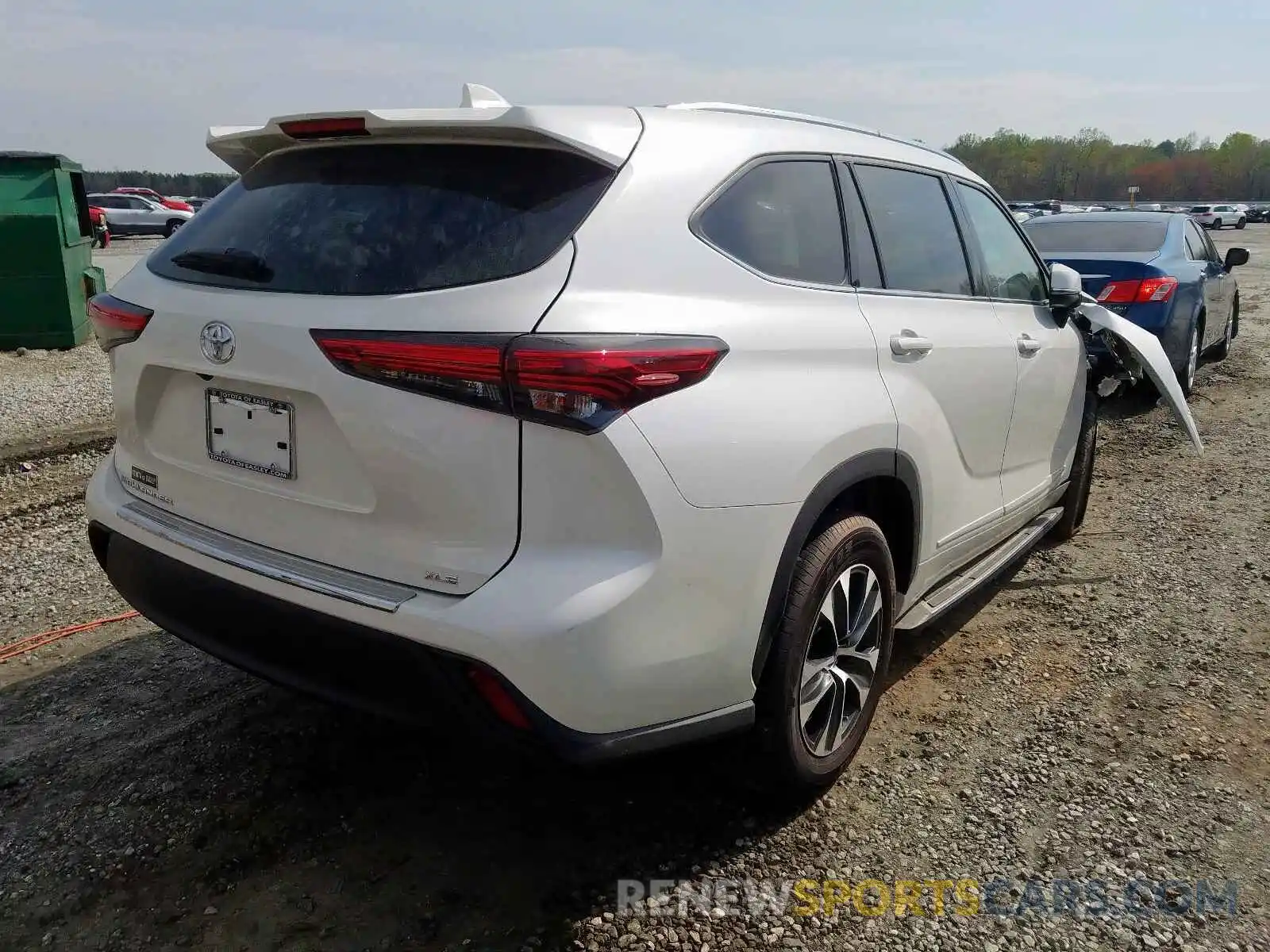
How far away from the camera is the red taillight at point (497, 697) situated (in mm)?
2076

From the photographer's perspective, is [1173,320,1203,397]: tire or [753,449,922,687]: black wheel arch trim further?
[1173,320,1203,397]: tire

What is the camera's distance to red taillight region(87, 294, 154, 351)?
2555 mm

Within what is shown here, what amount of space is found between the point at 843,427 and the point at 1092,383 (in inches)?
117

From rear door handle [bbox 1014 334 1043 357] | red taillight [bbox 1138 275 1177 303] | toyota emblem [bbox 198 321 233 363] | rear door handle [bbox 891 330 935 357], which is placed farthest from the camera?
red taillight [bbox 1138 275 1177 303]

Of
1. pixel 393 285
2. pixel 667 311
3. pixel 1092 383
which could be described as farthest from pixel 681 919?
pixel 1092 383

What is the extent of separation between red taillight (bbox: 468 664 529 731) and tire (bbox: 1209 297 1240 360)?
33.7ft

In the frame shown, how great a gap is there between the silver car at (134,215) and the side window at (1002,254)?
35.5 m

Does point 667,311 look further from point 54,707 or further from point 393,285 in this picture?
point 54,707

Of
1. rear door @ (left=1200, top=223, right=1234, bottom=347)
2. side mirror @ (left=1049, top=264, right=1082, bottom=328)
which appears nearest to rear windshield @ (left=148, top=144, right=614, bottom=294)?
side mirror @ (left=1049, top=264, right=1082, bottom=328)

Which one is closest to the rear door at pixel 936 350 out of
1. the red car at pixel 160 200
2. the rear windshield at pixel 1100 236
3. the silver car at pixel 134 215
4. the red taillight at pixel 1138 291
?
the red taillight at pixel 1138 291

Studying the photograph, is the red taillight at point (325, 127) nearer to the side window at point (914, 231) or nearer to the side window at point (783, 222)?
the side window at point (783, 222)

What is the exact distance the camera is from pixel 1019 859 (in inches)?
106

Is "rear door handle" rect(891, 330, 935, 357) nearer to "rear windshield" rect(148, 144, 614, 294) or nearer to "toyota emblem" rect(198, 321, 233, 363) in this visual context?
"rear windshield" rect(148, 144, 614, 294)

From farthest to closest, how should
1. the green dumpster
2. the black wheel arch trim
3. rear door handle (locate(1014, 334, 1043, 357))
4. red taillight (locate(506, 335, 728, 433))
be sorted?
the green dumpster
rear door handle (locate(1014, 334, 1043, 357))
the black wheel arch trim
red taillight (locate(506, 335, 728, 433))
